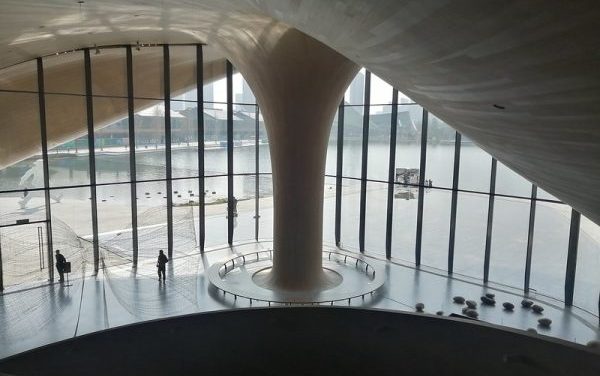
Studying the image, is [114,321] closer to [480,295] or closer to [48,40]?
[48,40]

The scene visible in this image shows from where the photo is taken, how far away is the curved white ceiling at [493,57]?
2.88 m

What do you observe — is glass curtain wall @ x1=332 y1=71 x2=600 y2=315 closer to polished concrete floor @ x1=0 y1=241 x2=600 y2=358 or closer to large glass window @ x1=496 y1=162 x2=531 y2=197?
large glass window @ x1=496 y1=162 x2=531 y2=197

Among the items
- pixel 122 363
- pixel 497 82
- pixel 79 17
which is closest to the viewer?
pixel 497 82

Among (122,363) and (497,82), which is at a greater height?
(497,82)

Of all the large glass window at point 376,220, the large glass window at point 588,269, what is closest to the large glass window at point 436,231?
the large glass window at point 376,220

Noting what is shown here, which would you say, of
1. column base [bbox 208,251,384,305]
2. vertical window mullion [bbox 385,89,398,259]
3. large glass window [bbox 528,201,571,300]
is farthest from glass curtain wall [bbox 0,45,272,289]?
large glass window [bbox 528,201,571,300]

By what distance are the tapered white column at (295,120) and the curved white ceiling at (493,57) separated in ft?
7.77

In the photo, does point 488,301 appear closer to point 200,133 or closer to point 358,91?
point 358,91

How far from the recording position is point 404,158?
1636 cm

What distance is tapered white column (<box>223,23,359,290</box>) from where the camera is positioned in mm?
11656

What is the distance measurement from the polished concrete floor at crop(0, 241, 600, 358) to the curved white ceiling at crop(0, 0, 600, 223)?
5.27 meters

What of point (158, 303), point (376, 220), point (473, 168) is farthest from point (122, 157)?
point (376, 220)

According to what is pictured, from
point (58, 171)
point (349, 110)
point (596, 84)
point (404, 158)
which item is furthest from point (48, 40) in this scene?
point (596, 84)

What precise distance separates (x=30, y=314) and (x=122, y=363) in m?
7.81
